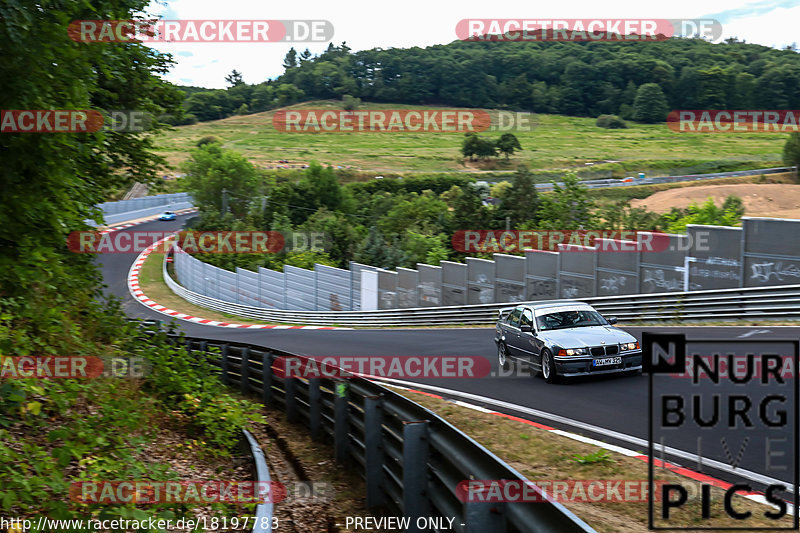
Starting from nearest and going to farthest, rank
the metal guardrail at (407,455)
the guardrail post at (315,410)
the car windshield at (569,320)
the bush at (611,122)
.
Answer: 1. the metal guardrail at (407,455)
2. the guardrail post at (315,410)
3. the car windshield at (569,320)
4. the bush at (611,122)

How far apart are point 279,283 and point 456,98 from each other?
357ft

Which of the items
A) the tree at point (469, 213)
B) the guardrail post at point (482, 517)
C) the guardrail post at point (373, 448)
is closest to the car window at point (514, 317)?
the guardrail post at point (373, 448)

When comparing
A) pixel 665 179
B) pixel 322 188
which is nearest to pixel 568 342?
pixel 322 188

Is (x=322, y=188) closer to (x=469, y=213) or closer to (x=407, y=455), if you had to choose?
(x=469, y=213)

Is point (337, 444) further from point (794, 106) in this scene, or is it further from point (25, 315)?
point (794, 106)

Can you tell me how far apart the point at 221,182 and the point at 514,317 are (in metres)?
81.1

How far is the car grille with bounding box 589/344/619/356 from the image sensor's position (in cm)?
1321

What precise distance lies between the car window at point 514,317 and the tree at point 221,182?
257 ft

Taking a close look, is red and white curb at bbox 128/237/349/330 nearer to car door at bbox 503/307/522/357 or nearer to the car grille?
car door at bbox 503/307/522/357

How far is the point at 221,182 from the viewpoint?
92.3 meters

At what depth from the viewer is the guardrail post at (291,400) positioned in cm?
1184

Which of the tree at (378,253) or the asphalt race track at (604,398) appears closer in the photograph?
the asphalt race track at (604,398)

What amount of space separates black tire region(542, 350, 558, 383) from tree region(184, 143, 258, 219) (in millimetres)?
80656

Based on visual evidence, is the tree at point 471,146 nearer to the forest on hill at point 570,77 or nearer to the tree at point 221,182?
the forest on hill at point 570,77
